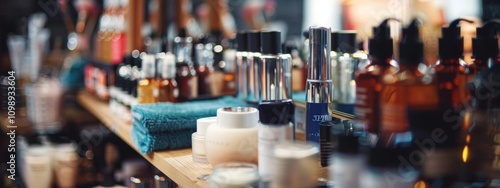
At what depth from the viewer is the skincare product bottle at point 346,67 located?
956mm

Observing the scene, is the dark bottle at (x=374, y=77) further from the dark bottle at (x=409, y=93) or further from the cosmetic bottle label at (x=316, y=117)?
the cosmetic bottle label at (x=316, y=117)

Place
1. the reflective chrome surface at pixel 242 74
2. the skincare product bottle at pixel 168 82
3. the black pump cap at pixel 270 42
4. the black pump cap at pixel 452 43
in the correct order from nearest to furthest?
the black pump cap at pixel 452 43, the black pump cap at pixel 270 42, the reflective chrome surface at pixel 242 74, the skincare product bottle at pixel 168 82

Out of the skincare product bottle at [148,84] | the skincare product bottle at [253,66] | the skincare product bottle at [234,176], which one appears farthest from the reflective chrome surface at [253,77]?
the skincare product bottle at [234,176]

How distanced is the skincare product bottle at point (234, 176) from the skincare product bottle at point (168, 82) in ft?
1.70

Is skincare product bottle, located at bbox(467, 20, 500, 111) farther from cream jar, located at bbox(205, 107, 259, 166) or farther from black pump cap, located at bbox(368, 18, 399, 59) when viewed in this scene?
cream jar, located at bbox(205, 107, 259, 166)

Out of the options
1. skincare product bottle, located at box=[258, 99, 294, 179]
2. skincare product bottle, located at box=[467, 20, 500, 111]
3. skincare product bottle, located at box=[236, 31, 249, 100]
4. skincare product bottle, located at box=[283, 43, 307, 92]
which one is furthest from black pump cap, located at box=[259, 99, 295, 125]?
skincare product bottle, located at box=[283, 43, 307, 92]

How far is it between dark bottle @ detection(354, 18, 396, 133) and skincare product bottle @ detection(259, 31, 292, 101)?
0.85 feet

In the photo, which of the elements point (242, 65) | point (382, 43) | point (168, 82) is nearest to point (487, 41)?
point (382, 43)

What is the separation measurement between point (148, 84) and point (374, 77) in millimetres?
600

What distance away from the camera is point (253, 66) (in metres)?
0.99

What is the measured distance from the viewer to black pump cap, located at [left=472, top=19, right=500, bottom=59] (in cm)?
70

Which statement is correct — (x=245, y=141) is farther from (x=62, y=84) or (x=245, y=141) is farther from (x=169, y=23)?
(x=62, y=84)

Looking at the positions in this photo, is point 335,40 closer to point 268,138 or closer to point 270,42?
point 270,42

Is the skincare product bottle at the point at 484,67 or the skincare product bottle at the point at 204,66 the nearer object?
the skincare product bottle at the point at 484,67
